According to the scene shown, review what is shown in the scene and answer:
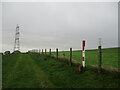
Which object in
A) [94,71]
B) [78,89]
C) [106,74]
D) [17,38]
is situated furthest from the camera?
[17,38]

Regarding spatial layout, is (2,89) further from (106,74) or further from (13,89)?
(106,74)

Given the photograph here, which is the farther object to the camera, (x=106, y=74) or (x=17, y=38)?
(x=17, y=38)

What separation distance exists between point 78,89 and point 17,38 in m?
78.8

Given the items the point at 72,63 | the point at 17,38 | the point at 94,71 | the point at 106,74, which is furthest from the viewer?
the point at 17,38

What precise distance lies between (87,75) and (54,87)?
2666 millimetres

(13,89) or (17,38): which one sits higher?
(17,38)

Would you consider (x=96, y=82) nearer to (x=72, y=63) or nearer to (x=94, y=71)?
(x=94, y=71)

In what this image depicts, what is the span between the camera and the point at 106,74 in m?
9.48

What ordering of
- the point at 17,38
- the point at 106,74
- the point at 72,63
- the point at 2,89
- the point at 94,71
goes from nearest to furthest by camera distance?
1. the point at 2,89
2. the point at 106,74
3. the point at 94,71
4. the point at 72,63
5. the point at 17,38

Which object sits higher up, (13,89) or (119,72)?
(119,72)

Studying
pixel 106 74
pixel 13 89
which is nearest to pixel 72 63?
pixel 106 74

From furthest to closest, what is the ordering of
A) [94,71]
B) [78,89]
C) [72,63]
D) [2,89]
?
[72,63] → [94,71] → [2,89] → [78,89]

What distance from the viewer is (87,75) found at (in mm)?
10086

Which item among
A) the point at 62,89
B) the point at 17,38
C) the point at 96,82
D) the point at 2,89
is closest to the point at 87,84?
the point at 96,82
